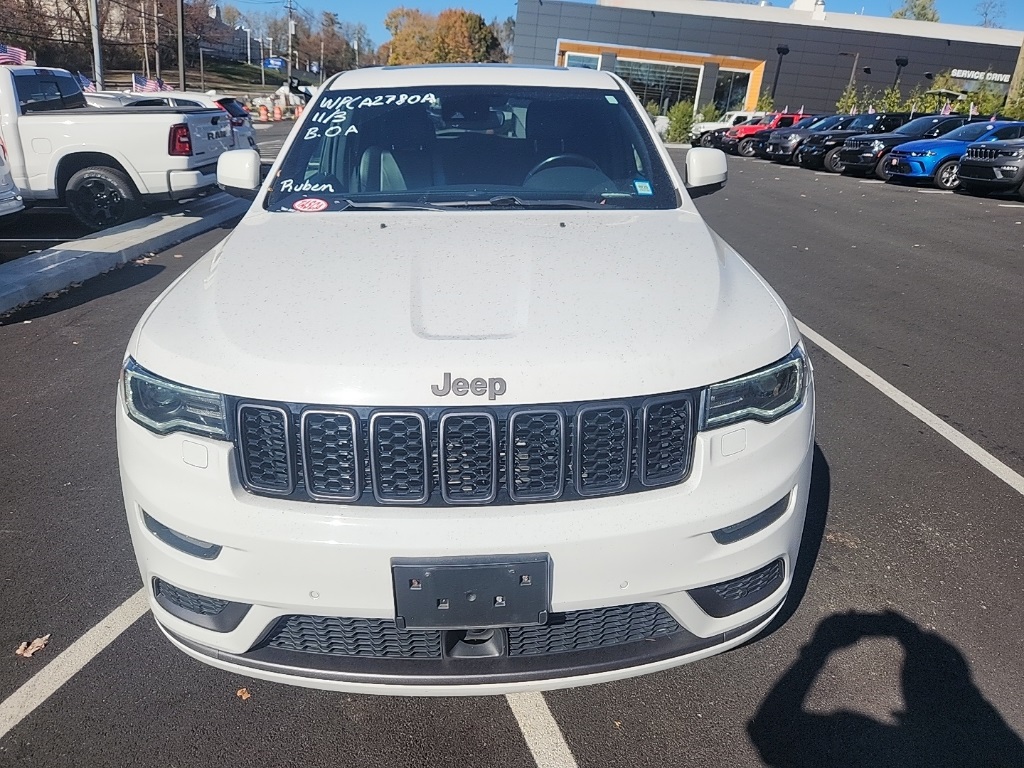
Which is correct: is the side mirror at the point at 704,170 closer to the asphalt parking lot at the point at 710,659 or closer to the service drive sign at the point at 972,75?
the asphalt parking lot at the point at 710,659

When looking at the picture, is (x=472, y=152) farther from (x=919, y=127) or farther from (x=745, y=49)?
(x=745, y=49)

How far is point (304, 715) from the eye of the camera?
2.41 meters

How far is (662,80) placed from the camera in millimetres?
54281

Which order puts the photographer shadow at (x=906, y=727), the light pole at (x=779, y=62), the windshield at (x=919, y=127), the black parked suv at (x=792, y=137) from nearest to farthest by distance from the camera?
the photographer shadow at (x=906, y=727)
the windshield at (x=919, y=127)
the black parked suv at (x=792, y=137)
the light pole at (x=779, y=62)

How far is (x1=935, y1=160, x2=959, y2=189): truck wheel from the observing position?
1705 centimetres

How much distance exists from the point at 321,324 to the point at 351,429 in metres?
0.36

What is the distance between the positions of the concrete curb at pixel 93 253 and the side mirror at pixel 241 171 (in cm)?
368

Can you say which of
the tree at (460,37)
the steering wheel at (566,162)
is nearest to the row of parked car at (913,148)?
the steering wheel at (566,162)

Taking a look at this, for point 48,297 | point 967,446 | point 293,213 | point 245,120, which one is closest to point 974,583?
point 967,446

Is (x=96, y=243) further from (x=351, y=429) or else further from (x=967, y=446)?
(x=967, y=446)

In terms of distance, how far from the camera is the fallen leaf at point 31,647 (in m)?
2.64

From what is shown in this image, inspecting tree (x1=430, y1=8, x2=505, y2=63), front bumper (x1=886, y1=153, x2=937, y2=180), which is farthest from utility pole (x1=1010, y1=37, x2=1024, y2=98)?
tree (x1=430, y1=8, x2=505, y2=63)

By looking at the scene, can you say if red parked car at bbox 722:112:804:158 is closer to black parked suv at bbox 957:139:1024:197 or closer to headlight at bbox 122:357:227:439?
black parked suv at bbox 957:139:1024:197

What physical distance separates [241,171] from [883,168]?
1911cm
